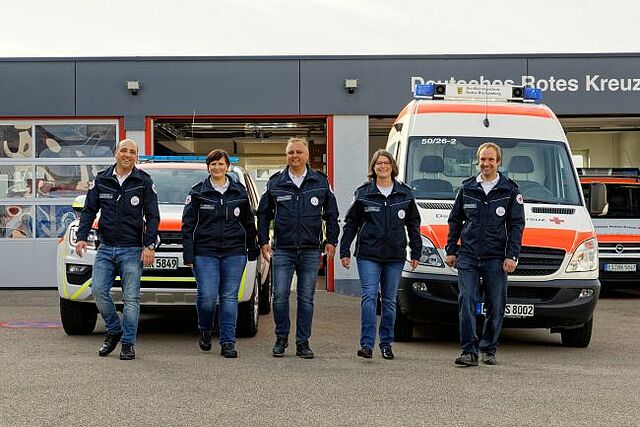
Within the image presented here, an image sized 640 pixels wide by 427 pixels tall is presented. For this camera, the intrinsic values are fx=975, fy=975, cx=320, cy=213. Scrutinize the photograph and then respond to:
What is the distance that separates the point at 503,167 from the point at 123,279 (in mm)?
4119

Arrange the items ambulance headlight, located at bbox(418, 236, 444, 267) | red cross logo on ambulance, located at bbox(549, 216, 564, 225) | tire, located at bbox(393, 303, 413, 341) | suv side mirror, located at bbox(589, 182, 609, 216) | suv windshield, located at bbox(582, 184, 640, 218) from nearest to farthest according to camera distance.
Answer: ambulance headlight, located at bbox(418, 236, 444, 267) < red cross logo on ambulance, located at bbox(549, 216, 564, 225) < tire, located at bbox(393, 303, 413, 341) < suv side mirror, located at bbox(589, 182, 609, 216) < suv windshield, located at bbox(582, 184, 640, 218)

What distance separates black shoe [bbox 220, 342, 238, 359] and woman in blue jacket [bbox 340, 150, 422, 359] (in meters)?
1.11

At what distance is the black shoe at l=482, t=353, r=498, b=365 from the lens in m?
8.41

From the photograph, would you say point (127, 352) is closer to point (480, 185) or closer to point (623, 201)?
point (480, 185)

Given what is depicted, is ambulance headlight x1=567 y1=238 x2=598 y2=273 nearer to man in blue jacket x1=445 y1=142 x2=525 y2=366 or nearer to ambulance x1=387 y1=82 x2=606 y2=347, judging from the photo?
ambulance x1=387 y1=82 x2=606 y2=347

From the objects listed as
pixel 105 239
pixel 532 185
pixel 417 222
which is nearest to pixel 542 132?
pixel 532 185

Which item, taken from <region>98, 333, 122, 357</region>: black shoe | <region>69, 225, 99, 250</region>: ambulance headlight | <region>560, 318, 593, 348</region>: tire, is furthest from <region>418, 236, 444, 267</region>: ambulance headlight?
<region>69, 225, 99, 250</region>: ambulance headlight

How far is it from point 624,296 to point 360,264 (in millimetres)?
9480

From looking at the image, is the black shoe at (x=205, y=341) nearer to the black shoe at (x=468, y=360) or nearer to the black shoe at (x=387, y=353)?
the black shoe at (x=387, y=353)

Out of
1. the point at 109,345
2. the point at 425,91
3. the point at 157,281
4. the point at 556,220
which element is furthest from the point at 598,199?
the point at 109,345

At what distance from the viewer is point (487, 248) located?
27.2ft

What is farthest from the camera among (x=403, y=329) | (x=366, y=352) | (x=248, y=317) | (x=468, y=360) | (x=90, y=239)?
(x=248, y=317)

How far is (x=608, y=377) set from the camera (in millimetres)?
7812

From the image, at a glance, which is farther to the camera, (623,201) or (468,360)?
(623,201)
